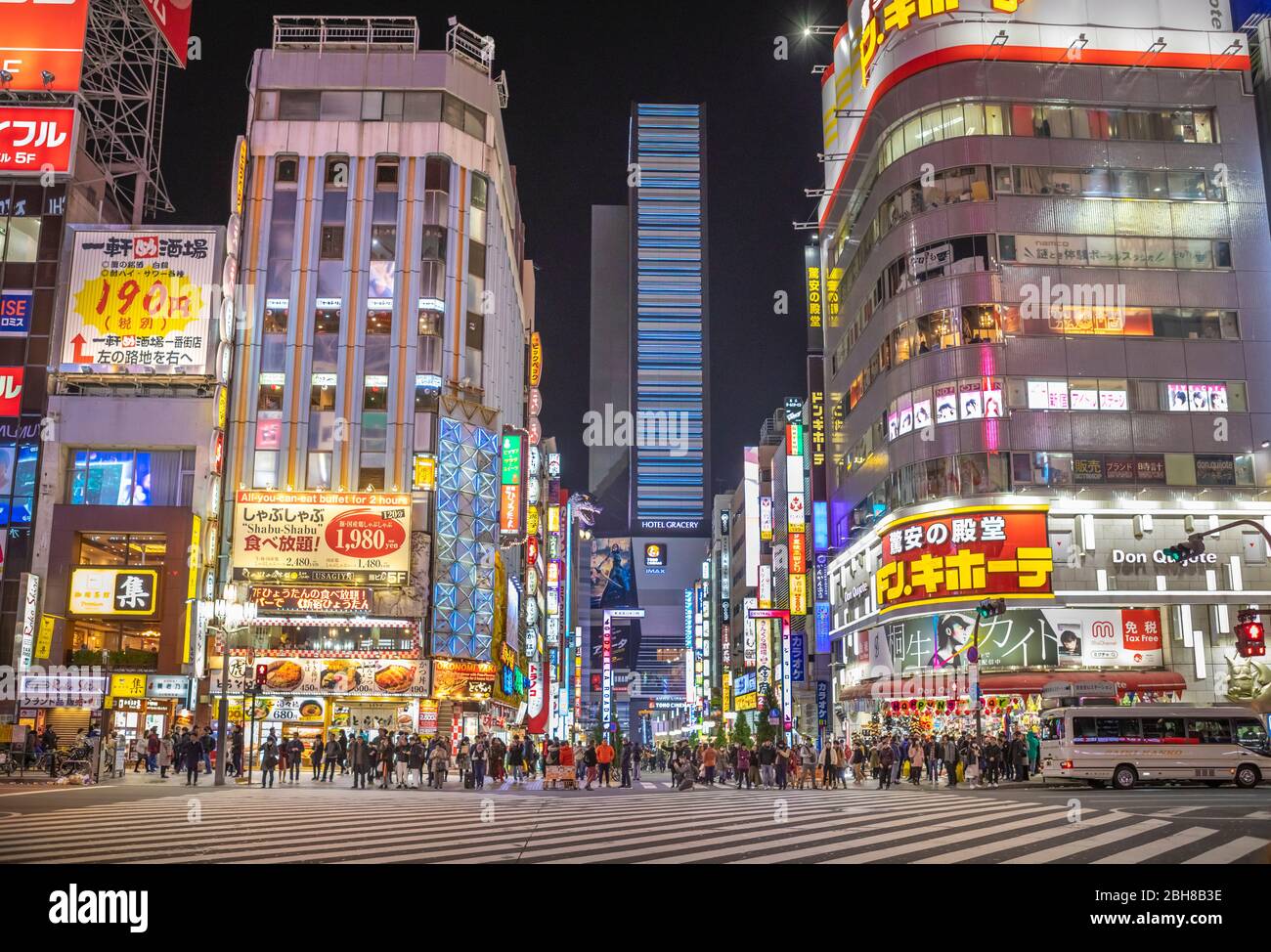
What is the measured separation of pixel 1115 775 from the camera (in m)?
30.8

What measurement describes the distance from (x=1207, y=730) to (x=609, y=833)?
72.8ft

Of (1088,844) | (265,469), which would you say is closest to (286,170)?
(265,469)

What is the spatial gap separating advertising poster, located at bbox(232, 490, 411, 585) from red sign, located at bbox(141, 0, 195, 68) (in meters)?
24.4

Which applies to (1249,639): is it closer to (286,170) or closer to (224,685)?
(224,685)

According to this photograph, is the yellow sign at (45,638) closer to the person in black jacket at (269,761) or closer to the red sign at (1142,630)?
the person in black jacket at (269,761)

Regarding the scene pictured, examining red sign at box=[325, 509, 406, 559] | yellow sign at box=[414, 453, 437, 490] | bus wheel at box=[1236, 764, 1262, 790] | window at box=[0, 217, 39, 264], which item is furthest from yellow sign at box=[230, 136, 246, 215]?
bus wheel at box=[1236, 764, 1262, 790]

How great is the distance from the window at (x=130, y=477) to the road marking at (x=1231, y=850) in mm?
46351

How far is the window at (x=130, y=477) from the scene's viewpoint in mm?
50562

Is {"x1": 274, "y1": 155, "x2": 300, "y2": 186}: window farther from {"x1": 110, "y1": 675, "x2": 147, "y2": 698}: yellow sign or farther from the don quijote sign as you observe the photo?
the don quijote sign

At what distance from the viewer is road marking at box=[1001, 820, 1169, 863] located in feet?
41.1

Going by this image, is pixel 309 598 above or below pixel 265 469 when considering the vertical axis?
below

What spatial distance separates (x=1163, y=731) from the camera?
3100cm

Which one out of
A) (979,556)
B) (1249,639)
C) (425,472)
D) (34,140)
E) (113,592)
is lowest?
(1249,639)
